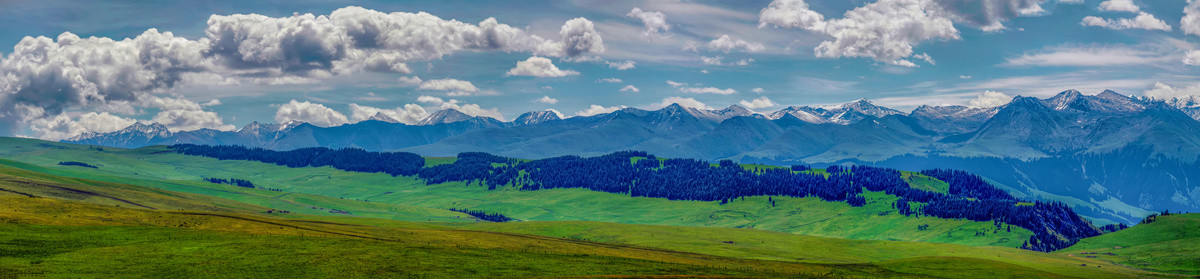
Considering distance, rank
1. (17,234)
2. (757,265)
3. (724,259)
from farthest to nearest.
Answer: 1. (724,259)
2. (757,265)
3. (17,234)

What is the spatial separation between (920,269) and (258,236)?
10506 cm

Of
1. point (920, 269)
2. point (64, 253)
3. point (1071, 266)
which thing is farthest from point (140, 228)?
point (1071, 266)

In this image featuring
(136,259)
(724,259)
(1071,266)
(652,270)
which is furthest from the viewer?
(1071,266)

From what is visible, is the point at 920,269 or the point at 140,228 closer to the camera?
the point at 140,228

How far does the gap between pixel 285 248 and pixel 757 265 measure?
72.6 m

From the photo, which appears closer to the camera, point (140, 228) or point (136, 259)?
point (136, 259)

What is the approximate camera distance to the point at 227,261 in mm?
86875

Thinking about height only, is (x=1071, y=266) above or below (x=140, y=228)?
below

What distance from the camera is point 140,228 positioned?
4264 inches

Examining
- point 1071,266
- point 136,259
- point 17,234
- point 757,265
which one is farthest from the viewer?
point 1071,266

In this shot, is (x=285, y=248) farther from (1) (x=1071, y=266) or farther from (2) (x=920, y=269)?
(1) (x=1071, y=266)

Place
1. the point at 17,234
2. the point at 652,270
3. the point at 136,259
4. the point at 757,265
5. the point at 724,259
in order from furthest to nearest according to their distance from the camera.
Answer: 1. the point at 724,259
2. the point at 757,265
3. the point at 652,270
4. the point at 17,234
5. the point at 136,259

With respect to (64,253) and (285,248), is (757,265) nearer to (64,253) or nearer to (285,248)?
(285,248)

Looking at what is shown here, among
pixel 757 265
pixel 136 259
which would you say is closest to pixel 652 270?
pixel 757 265
